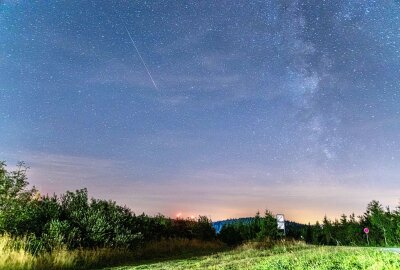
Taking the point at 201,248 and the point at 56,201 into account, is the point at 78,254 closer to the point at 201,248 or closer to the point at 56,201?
the point at 56,201

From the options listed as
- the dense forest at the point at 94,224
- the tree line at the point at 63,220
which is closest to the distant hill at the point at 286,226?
the dense forest at the point at 94,224

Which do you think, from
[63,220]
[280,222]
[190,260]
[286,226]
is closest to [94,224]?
[63,220]

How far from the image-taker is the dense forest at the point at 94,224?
44.9 ft

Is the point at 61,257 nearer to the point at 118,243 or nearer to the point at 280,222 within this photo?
the point at 118,243

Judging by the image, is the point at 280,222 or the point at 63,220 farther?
the point at 280,222

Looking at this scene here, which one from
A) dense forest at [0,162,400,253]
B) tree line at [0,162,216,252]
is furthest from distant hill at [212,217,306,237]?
tree line at [0,162,216,252]

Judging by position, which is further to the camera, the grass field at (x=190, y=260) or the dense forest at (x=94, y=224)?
the dense forest at (x=94, y=224)

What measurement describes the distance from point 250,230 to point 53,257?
1765cm

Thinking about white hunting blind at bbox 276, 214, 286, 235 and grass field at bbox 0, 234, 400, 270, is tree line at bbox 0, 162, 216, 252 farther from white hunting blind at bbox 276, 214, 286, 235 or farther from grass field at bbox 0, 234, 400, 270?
white hunting blind at bbox 276, 214, 286, 235

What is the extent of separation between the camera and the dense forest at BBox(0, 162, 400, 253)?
44.9 ft

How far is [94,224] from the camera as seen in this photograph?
50.3 feet

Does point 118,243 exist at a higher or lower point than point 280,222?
lower

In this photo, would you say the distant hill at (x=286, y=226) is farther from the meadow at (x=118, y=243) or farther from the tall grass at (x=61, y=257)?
the tall grass at (x=61, y=257)

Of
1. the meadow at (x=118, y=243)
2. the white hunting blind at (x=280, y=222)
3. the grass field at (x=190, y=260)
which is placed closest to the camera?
the grass field at (x=190, y=260)
